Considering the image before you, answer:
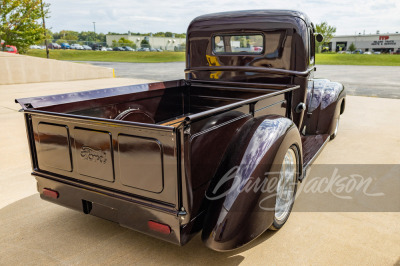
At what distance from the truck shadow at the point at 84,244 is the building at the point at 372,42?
90.6 metres

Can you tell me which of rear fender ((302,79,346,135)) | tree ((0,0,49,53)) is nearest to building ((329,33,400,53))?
tree ((0,0,49,53))

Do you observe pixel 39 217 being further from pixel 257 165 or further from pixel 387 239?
pixel 387 239

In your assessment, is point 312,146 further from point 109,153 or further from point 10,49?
point 10,49

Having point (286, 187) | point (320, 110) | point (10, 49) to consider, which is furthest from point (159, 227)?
point (10, 49)

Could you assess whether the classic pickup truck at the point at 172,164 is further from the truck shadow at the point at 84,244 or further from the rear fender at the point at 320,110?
the rear fender at the point at 320,110

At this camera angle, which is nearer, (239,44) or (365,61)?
(239,44)

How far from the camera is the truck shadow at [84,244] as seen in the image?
2.55 metres

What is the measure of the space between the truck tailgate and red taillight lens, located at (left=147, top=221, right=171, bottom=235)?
17 cm

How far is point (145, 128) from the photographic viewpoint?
81.7 inches

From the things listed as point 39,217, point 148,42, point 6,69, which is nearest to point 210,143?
point 39,217

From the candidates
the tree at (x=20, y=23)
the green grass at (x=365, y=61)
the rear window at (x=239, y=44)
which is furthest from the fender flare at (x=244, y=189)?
the green grass at (x=365, y=61)

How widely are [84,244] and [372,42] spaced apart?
98914 millimetres

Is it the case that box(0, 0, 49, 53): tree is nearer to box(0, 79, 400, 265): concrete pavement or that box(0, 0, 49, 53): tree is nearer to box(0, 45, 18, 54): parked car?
box(0, 45, 18, 54): parked car

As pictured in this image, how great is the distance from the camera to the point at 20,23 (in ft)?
64.2
